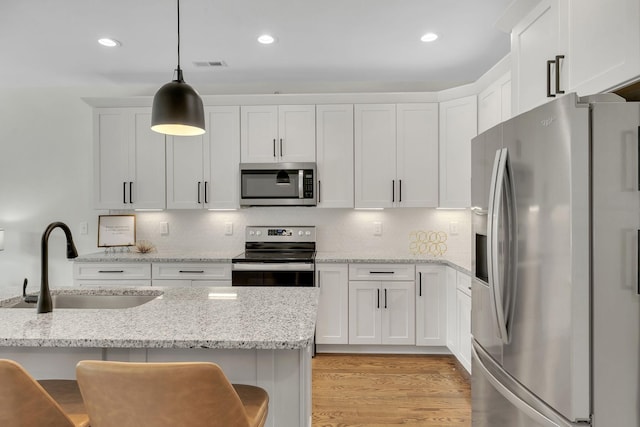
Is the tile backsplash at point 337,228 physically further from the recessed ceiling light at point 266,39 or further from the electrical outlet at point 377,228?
the recessed ceiling light at point 266,39

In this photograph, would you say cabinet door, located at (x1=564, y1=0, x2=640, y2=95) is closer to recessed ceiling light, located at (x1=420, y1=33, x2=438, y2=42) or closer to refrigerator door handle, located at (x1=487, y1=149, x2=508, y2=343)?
refrigerator door handle, located at (x1=487, y1=149, x2=508, y2=343)

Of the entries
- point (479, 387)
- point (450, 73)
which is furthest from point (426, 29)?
point (479, 387)

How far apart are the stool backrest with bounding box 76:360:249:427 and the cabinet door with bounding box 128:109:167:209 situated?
9.30 feet

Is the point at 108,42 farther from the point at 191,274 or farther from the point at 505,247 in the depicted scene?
the point at 505,247

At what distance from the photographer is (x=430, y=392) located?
266 cm

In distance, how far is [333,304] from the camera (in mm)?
3277

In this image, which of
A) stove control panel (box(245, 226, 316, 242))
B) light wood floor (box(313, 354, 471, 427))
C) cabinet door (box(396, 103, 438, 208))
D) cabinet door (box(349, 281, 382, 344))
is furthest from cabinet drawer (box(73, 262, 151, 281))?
cabinet door (box(396, 103, 438, 208))

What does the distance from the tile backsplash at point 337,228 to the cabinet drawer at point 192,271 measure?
575mm

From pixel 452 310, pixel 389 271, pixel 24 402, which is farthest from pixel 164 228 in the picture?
pixel 24 402

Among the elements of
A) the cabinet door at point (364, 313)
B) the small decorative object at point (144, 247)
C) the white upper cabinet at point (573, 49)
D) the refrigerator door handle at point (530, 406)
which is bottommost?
the cabinet door at point (364, 313)

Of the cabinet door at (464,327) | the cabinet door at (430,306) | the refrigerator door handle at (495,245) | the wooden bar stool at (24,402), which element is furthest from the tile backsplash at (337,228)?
the wooden bar stool at (24,402)

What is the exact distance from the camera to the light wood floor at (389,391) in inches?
91.6

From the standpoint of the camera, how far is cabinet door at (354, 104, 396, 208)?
136 inches

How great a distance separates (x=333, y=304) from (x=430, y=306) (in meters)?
0.85
